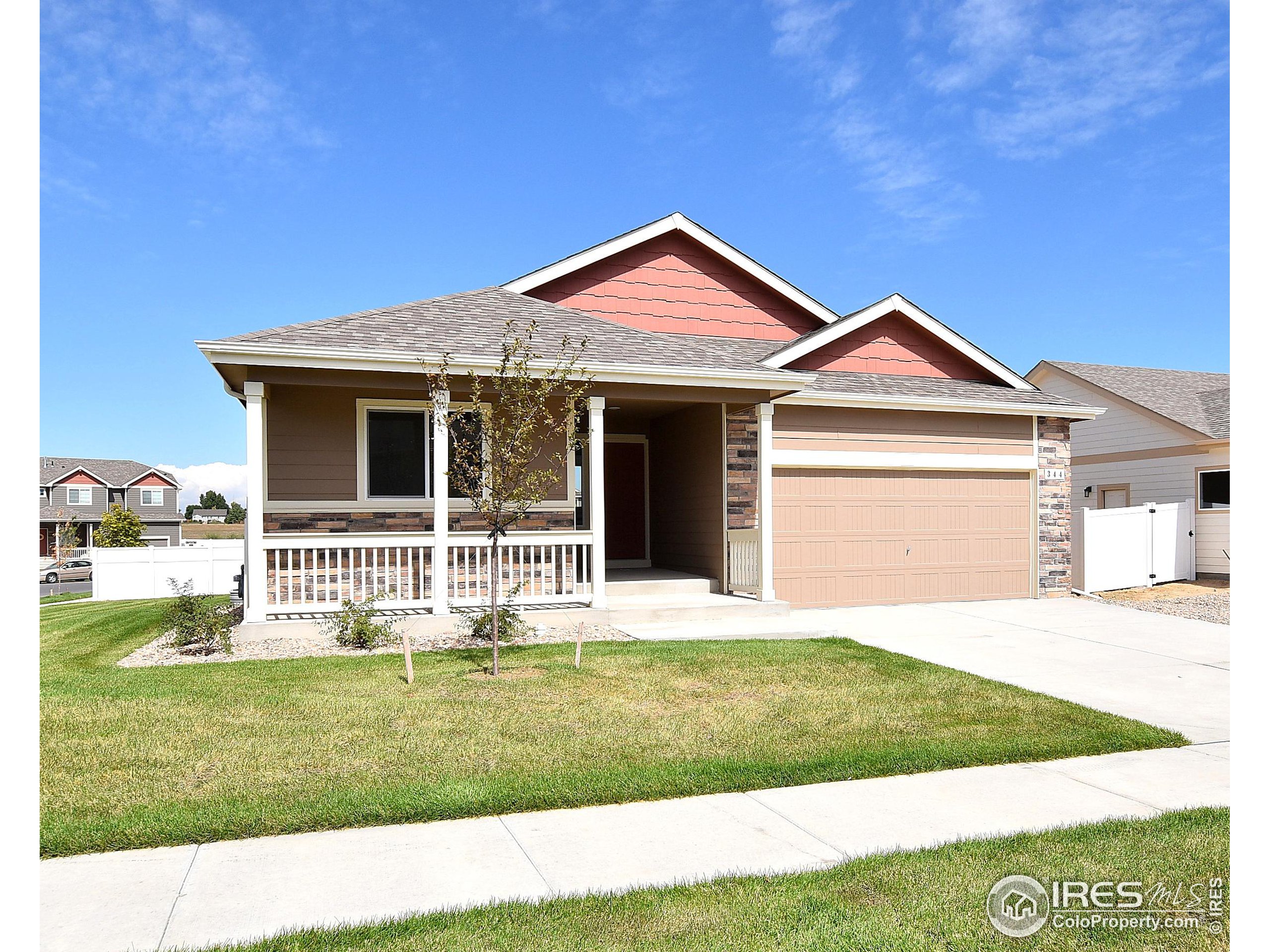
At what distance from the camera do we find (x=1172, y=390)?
22156 mm

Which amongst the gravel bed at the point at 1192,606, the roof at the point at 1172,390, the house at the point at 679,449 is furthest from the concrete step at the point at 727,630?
the roof at the point at 1172,390

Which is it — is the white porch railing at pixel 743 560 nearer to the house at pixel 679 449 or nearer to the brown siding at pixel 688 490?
the house at pixel 679 449

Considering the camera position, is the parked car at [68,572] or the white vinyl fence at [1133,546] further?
the parked car at [68,572]

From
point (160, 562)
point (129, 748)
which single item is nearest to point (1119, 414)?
point (129, 748)

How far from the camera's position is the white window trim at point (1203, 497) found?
1805cm

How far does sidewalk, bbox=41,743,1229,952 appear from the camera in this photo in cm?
345

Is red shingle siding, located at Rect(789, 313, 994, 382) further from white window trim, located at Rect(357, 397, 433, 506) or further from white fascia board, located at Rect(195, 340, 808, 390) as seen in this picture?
white window trim, located at Rect(357, 397, 433, 506)

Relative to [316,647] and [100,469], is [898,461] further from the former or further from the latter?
[100,469]

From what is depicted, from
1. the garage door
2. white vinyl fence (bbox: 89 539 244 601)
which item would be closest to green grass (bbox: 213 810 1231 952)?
the garage door

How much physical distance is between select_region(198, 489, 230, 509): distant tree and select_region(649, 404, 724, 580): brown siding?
4227 inches

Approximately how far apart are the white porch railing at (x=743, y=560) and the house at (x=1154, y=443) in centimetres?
1131

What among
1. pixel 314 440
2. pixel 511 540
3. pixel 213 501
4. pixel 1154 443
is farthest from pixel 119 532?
pixel 213 501

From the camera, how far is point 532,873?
3840 millimetres
